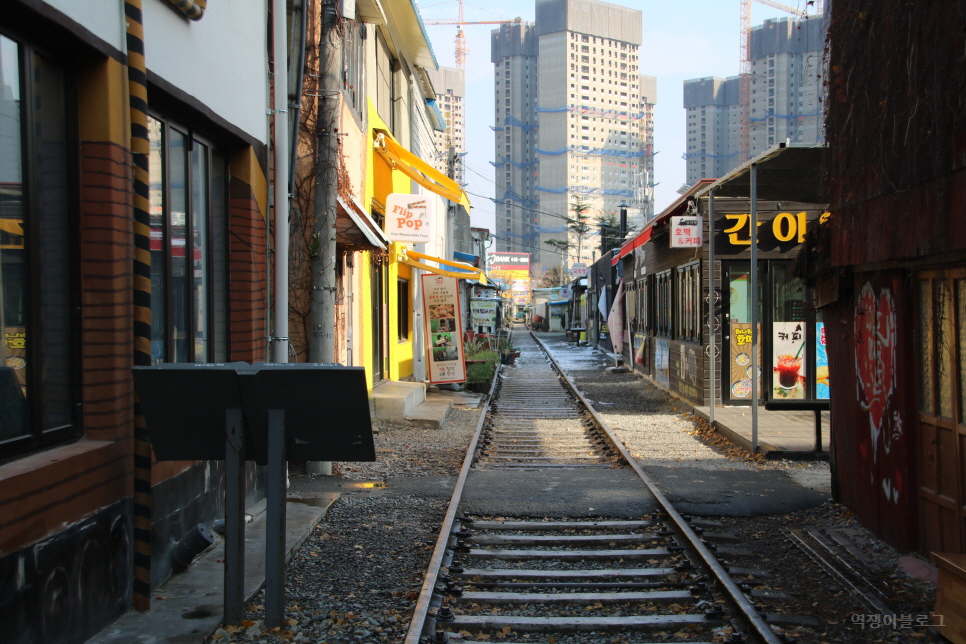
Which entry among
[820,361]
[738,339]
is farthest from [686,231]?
[820,361]

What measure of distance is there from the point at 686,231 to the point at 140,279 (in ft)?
32.9

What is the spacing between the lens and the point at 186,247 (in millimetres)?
6379

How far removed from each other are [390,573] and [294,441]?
1945 mm

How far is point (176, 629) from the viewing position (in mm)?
4684

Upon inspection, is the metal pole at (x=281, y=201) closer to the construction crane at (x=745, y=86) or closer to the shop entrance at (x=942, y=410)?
the shop entrance at (x=942, y=410)

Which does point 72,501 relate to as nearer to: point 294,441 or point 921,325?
point 294,441

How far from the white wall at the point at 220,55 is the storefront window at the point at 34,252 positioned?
1.76 ft

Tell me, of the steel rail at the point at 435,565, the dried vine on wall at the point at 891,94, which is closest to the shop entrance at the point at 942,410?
the dried vine on wall at the point at 891,94

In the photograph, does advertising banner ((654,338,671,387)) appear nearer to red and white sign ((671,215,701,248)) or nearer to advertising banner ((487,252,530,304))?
red and white sign ((671,215,701,248))

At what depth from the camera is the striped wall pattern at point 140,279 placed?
193 inches

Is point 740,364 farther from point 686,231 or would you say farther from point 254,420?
point 254,420

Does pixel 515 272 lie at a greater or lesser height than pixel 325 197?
greater

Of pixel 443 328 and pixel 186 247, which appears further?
pixel 443 328

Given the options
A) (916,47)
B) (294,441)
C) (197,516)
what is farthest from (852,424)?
(197,516)
